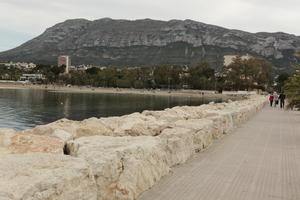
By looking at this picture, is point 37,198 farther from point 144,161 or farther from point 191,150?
point 191,150

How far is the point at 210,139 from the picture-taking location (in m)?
9.44

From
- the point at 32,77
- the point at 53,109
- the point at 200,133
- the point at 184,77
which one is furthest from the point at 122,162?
the point at 32,77

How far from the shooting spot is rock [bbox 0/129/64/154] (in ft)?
14.5

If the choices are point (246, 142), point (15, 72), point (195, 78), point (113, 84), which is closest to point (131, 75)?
point (113, 84)

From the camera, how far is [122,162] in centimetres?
442

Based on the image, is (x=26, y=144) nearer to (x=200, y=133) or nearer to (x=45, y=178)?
(x=45, y=178)

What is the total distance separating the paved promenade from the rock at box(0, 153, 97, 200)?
1.50 metres

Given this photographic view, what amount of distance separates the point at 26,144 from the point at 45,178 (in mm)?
1759

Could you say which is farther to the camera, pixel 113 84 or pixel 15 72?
pixel 15 72

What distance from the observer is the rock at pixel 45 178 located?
2870mm

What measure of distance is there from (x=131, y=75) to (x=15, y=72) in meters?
70.3

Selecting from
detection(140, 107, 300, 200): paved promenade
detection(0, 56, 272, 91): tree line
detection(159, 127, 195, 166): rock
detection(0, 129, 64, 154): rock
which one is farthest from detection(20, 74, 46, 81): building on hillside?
detection(0, 129, 64, 154): rock

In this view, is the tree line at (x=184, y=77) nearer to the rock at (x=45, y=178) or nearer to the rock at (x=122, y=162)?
the rock at (x=122, y=162)

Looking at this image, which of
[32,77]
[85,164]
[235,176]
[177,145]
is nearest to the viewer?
[85,164]
